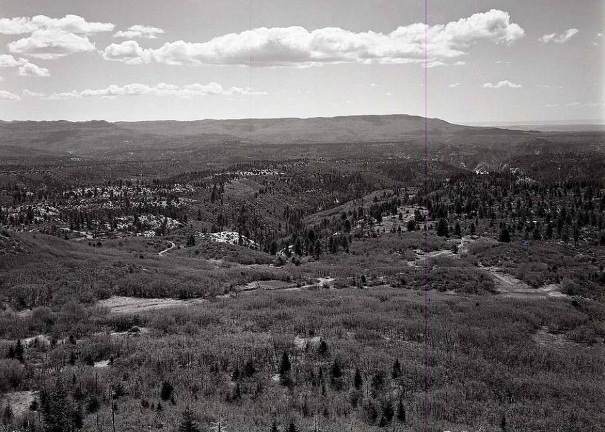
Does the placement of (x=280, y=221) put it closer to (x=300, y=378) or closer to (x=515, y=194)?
(x=515, y=194)

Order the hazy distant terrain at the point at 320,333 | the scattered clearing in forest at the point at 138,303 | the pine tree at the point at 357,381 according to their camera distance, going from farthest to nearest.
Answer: the scattered clearing in forest at the point at 138,303
the pine tree at the point at 357,381
the hazy distant terrain at the point at 320,333

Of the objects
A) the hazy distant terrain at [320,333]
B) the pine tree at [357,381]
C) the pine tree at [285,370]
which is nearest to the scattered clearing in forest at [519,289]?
the hazy distant terrain at [320,333]

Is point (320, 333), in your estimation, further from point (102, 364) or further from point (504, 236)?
point (504, 236)

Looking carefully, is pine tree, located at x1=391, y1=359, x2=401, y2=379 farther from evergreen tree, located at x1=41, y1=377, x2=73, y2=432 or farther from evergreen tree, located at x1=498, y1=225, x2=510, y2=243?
evergreen tree, located at x1=498, y1=225, x2=510, y2=243

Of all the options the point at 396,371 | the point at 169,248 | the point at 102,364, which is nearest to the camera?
the point at 396,371

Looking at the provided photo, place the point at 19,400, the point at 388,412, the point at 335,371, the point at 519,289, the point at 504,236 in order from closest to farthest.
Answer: the point at 388,412
the point at 19,400
the point at 335,371
the point at 519,289
the point at 504,236

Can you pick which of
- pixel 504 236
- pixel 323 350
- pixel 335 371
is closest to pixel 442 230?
pixel 504 236

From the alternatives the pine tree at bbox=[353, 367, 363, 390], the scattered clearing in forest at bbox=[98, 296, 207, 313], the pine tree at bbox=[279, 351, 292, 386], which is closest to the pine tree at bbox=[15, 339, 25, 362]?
the scattered clearing in forest at bbox=[98, 296, 207, 313]

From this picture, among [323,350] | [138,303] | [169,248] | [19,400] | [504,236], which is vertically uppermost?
[19,400]

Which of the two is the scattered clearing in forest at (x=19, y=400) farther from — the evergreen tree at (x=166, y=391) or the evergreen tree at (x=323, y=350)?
the evergreen tree at (x=323, y=350)

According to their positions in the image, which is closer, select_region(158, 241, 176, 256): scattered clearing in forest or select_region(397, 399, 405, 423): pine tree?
select_region(397, 399, 405, 423): pine tree

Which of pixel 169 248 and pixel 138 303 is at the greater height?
pixel 138 303
